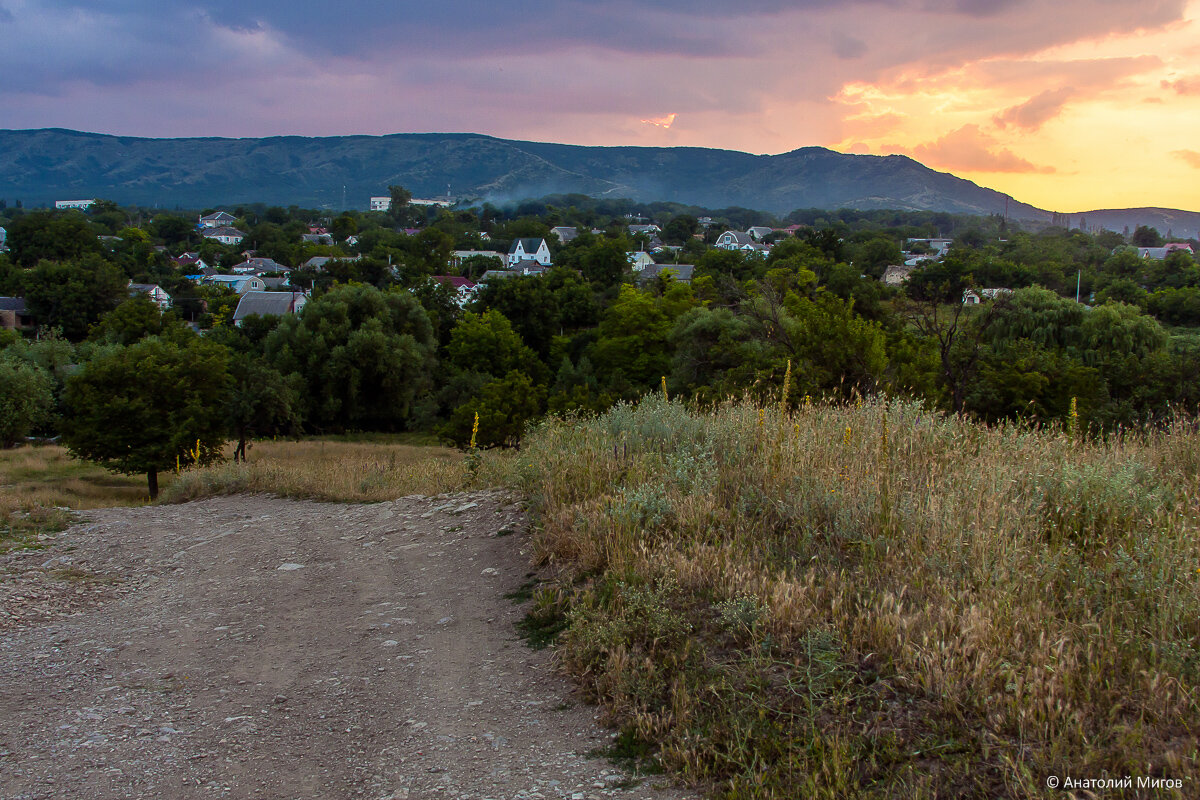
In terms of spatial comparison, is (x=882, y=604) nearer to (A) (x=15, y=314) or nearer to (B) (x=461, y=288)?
(B) (x=461, y=288)

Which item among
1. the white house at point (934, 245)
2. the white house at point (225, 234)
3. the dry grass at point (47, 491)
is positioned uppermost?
the white house at point (934, 245)

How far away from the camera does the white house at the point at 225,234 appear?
128375 millimetres

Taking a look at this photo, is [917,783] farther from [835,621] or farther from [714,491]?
[714,491]

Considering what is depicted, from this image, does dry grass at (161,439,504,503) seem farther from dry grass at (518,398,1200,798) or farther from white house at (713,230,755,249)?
white house at (713,230,755,249)

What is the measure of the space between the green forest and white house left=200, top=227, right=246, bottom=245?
1109 inches

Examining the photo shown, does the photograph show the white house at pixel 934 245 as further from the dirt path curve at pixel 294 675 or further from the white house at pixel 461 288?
the dirt path curve at pixel 294 675

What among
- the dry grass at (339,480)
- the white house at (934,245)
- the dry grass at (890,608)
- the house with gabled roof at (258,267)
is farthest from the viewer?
the white house at (934,245)

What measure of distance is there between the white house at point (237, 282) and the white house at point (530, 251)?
42477mm

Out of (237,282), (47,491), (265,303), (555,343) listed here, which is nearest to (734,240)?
(237,282)

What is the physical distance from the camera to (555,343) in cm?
5912

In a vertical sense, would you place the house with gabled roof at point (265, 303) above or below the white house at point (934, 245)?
below

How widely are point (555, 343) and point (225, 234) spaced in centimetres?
9830

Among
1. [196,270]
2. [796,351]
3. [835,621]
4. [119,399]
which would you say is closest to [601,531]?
[835,621]

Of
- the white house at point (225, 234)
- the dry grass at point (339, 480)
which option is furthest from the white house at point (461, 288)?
the white house at point (225, 234)
